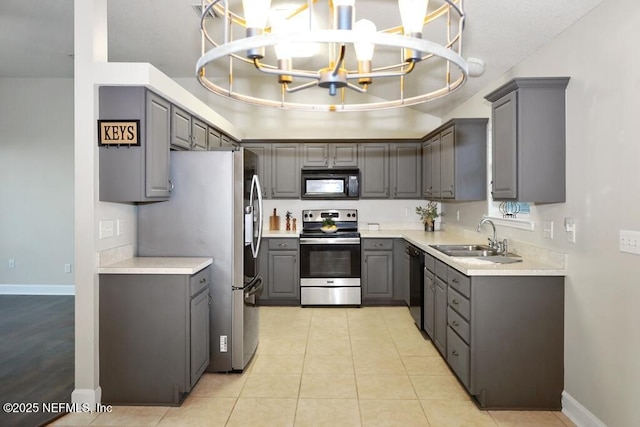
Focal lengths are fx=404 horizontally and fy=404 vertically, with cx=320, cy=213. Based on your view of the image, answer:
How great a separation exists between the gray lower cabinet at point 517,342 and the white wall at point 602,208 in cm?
8

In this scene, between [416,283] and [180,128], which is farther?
[416,283]

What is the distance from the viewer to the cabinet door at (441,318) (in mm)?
3252

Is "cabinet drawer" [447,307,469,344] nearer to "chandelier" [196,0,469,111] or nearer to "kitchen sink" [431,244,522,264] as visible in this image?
"kitchen sink" [431,244,522,264]

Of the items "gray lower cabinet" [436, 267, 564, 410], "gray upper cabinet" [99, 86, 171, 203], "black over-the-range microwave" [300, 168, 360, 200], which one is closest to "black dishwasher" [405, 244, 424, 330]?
"black over-the-range microwave" [300, 168, 360, 200]

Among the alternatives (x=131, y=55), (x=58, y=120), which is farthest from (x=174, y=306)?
(x=58, y=120)

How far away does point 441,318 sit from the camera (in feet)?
11.0

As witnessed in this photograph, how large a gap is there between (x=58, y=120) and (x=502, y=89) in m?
5.47

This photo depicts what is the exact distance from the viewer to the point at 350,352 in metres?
3.59

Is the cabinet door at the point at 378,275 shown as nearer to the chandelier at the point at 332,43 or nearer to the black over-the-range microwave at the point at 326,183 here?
the black over-the-range microwave at the point at 326,183

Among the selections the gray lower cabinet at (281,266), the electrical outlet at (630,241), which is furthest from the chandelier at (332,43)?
the gray lower cabinet at (281,266)

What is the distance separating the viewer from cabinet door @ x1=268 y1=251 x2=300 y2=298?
5074 millimetres

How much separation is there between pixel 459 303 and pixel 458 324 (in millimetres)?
156

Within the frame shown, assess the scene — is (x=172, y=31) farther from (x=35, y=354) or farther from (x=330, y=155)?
(x=35, y=354)

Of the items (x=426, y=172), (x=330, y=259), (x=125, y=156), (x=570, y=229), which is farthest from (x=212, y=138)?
(x=570, y=229)
